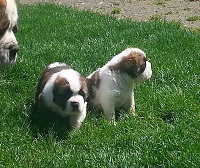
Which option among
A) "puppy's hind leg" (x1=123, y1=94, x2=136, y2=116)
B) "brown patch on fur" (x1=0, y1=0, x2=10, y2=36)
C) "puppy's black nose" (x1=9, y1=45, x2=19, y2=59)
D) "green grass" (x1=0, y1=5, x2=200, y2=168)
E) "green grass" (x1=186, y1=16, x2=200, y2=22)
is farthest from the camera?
"green grass" (x1=186, y1=16, x2=200, y2=22)

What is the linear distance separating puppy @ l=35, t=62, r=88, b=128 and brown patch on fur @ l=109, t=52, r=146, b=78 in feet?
A: 1.60

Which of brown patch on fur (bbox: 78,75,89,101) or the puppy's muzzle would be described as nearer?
the puppy's muzzle

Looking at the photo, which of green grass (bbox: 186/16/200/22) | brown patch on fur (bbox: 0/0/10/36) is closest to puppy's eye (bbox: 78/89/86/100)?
brown patch on fur (bbox: 0/0/10/36)

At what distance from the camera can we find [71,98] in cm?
530

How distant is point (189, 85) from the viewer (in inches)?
256

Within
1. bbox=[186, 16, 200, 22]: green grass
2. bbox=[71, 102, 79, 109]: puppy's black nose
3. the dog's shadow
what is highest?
bbox=[71, 102, 79, 109]: puppy's black nose

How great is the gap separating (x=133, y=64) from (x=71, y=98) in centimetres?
87

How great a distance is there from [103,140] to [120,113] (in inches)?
35.3

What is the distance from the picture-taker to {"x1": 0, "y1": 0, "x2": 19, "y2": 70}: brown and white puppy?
208 inches

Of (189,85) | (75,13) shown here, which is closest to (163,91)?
(189,85)

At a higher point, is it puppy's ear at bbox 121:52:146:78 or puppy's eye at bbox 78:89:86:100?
puppy's ear at bbox 121:52:146:78

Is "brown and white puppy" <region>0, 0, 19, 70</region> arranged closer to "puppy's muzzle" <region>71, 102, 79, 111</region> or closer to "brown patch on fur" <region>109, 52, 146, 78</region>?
"puppy's muzzle" <region>71, 102, 79, 111</region>

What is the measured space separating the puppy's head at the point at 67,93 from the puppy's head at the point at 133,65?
51 centimetres

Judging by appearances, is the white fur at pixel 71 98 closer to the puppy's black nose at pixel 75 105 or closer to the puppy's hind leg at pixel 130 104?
the puppy's black nose at pixel 75 105
